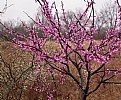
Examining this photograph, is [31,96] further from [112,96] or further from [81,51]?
[81,51]

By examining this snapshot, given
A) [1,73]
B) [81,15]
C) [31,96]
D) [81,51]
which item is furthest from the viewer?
[31,96]

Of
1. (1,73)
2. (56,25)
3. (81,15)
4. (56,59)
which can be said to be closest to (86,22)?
(81,15)

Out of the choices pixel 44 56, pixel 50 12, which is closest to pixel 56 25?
pixel 50 12

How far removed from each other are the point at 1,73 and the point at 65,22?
120 inches

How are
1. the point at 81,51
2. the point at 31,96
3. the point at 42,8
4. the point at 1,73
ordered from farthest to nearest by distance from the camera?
the point at 31,96, the point at 1,73, the point at 42,8, the point at 81,51

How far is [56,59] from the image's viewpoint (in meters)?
4.08

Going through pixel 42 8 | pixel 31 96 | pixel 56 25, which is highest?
pixel 42 8

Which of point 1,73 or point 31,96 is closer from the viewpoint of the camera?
point 1,73

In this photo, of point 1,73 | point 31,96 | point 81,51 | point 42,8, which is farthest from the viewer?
point 31,96

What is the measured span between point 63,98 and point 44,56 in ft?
21.2

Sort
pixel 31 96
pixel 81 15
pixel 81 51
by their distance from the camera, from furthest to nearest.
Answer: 1. pixel 31 96
2. pixel 81 15
3. pixel 81 51

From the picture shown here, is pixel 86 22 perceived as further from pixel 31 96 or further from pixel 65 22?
pixel 31 96

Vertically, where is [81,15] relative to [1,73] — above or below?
above

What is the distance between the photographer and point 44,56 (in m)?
4.02
